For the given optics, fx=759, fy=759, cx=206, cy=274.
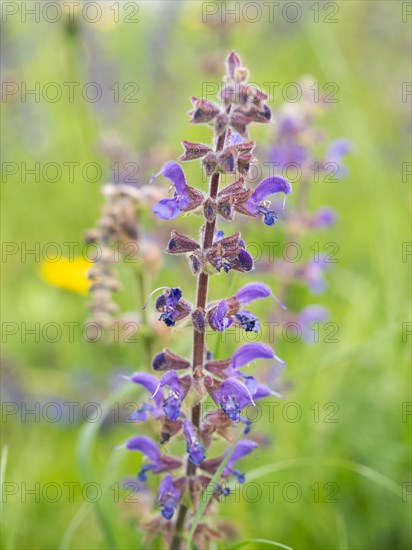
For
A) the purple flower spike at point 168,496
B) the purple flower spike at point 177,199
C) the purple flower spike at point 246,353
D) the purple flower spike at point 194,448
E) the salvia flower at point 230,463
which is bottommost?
the purple flower spike at point 168,496

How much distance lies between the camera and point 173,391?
214 cm

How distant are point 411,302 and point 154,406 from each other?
209cm

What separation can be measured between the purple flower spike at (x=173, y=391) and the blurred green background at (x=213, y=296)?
60 cm

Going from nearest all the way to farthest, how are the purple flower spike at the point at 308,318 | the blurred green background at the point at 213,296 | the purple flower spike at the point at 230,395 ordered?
the purple flower spike at the point at 230,395, the blurred green background at the point at 213,296, the purple flower spike at the point at 308,318

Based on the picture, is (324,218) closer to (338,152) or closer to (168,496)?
(338,152)

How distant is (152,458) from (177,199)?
845 mm

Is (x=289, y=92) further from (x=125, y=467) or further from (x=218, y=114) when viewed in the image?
(x=218, y=114)

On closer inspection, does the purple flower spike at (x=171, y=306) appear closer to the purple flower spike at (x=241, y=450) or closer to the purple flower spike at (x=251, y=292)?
the purple flower spike at (x=251, y=292)

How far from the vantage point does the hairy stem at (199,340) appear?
2084mm

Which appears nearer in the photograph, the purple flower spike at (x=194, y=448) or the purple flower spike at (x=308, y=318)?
the purple flower spike at (x=194, y=448)

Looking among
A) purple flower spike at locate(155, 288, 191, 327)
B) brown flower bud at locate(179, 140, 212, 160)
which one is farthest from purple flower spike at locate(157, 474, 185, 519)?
brown flower bud at locate(179, 140, 212, 160)

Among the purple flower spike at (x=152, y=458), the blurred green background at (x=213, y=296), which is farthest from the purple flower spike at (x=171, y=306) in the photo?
the blurred green background at (x=213, y=296)

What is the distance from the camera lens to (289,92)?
780 centimetres

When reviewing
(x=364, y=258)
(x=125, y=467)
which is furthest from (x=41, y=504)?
(x=364, y=258)
